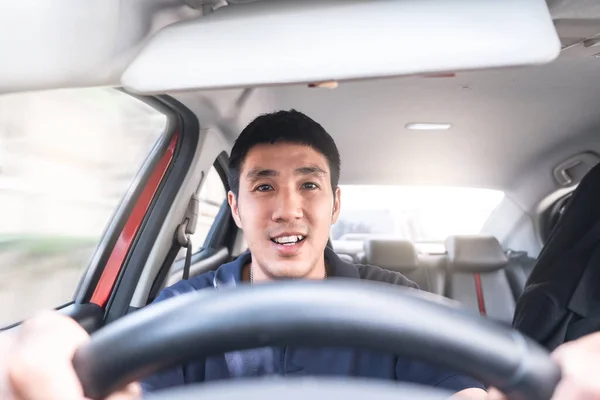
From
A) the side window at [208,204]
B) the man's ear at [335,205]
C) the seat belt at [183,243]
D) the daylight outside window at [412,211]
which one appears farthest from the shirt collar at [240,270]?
the daylight outside window at [412,211]

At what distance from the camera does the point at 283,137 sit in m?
1.50

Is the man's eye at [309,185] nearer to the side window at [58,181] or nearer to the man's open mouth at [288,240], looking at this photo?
the man's open mouth at [288,240]

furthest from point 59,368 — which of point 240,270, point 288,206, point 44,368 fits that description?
point 240,270

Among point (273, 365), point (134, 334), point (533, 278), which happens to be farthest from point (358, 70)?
point (533, 278)

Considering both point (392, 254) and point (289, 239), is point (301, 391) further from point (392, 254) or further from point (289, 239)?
point (392, 254)

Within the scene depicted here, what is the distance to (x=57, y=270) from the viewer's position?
1566 mm

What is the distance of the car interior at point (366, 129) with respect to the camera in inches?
24.5

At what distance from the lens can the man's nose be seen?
142 cm

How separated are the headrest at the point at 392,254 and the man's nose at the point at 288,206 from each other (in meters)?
1.98

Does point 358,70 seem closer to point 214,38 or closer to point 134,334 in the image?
point 214,38

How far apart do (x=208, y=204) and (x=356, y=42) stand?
168cm

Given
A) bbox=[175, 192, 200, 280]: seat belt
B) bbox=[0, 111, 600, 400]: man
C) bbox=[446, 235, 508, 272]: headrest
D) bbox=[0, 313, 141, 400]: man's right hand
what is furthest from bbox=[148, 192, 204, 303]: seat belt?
bbox=[446, 235, 508, 272]: headrest

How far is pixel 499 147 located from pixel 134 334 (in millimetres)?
2677

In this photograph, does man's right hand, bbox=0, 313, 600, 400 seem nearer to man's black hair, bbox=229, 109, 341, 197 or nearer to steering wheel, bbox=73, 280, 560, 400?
steering wheel, bbox=73, 280, 560, 400
